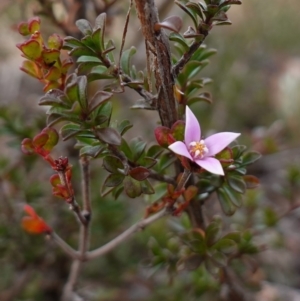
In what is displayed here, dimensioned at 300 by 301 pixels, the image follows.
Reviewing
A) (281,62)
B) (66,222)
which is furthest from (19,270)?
(281,62)

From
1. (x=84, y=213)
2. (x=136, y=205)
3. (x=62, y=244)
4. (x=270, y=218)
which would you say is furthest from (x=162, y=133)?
(x=136, y=205)

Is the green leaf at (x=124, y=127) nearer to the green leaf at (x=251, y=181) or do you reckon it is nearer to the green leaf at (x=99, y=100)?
the green leaf at (x=99, y=100)

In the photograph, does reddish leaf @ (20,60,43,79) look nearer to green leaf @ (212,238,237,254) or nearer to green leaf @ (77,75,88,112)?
green leaf @ (77,75,88,112)

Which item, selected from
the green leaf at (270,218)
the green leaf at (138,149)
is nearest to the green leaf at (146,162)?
the green leaf at (138,149)

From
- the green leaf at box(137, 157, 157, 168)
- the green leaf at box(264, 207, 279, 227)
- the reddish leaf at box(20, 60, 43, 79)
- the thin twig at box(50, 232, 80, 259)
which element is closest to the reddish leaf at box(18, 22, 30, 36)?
the reddish leaf at box(20, 60, 43, 79)

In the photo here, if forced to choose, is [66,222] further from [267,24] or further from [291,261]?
[267,24]
